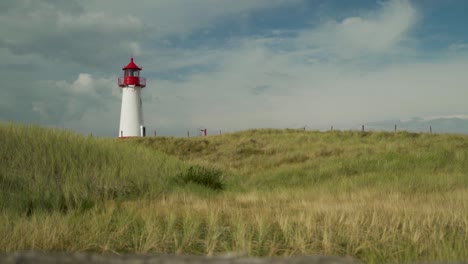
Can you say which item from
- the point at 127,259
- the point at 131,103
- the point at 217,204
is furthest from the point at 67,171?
the point at 131,103

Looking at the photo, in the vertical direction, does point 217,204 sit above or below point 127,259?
below

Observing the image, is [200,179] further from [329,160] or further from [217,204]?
[329,160]

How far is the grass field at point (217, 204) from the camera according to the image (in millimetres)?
5055

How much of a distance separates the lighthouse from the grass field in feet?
65.8

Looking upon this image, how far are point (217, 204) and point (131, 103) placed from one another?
36558 millimetres

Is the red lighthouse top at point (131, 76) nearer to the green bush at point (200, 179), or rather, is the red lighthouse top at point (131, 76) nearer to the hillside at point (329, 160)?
the hillside at point (329, 160)

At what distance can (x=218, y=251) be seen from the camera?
499 centimetres

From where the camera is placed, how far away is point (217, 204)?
28.9 ft

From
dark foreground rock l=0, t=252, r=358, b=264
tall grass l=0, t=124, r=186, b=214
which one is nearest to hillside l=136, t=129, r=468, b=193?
tall grass l=0, t=124, r=186, b=214

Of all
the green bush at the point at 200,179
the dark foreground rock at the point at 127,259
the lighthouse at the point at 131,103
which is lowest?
the green bush at the point at 200,179

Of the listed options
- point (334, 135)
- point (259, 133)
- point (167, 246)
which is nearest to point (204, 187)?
point (167, 246)

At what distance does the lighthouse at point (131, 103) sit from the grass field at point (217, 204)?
20.1 meters

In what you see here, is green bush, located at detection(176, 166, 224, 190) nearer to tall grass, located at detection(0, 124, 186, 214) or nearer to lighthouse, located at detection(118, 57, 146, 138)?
tall grass, located at detection(0, 124, 186, 214)

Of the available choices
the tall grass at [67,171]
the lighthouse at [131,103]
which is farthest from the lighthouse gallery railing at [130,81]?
the tall grass at [67,171]
